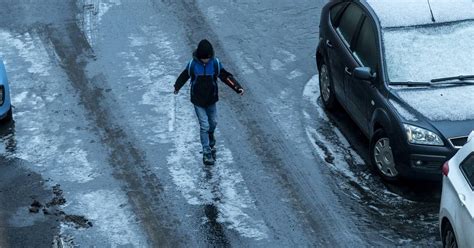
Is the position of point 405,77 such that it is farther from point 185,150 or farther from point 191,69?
point 185,150

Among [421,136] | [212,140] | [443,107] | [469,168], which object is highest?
[469,168]

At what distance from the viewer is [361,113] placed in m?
13.5

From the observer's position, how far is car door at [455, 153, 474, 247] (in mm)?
9680

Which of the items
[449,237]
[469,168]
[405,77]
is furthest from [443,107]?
[469,168]

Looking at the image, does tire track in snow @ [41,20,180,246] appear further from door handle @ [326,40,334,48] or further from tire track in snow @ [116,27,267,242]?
door handle @ [326,40,334,48]

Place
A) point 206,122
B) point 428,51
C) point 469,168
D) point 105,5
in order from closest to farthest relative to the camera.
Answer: point 469,168 < point 428,51 < point 206,122 < point 105,5

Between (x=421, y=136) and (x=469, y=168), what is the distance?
2.03 m

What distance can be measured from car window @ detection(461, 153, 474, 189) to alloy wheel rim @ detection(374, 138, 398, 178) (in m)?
2.32

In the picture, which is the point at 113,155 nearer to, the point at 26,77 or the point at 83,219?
the point at 83,219

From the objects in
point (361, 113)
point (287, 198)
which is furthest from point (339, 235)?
point (361, 113)

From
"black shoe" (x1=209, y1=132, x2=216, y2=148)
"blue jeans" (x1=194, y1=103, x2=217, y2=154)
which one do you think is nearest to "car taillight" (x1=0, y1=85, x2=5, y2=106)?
"blue jeans" (x1=194, y1=103, x2=217, y2=154)

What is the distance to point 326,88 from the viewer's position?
48.8ft

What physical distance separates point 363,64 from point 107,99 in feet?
12.1

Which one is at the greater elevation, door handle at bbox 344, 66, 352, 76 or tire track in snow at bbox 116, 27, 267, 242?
door handle at bbox 344, 66, 352, 76
